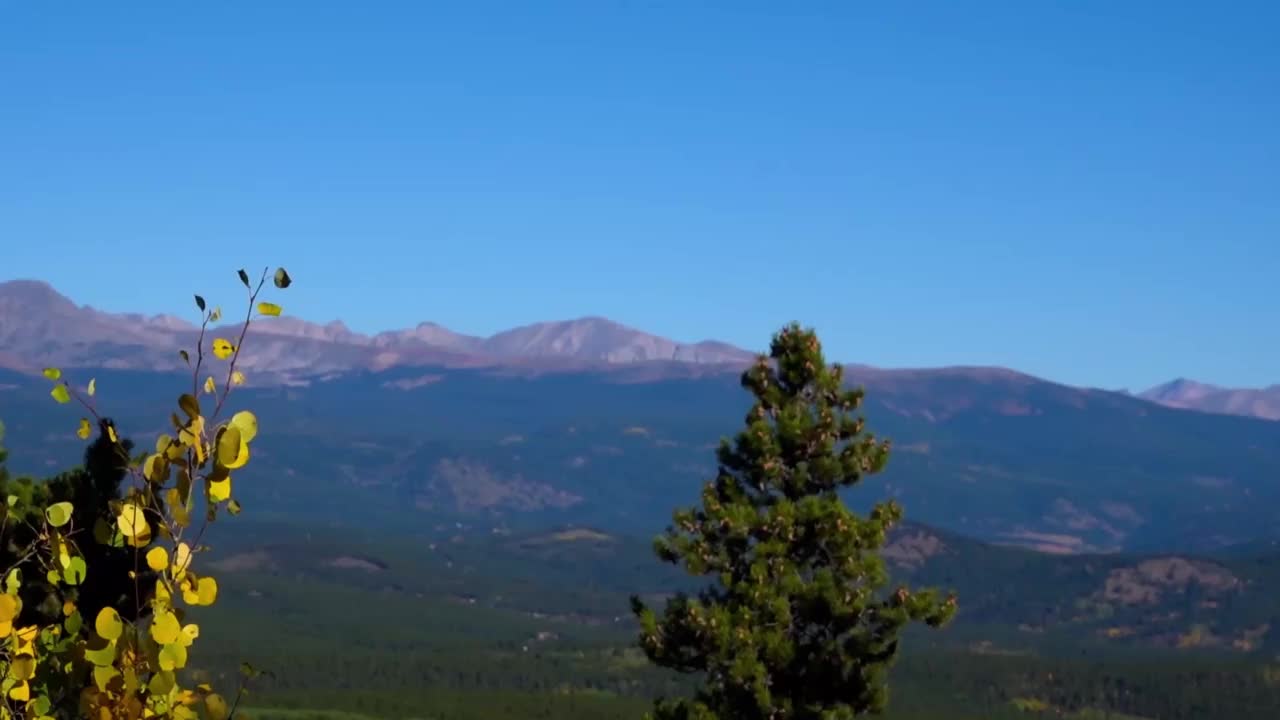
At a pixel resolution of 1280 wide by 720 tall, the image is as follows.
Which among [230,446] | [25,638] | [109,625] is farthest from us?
[25,638]

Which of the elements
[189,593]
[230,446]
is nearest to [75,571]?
[189,593]

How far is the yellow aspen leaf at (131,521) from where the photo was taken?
990 centimetres

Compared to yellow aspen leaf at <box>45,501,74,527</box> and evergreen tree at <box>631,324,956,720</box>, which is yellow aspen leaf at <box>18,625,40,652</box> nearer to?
yellow aspen leaf at <box>45,501,74,527</box>

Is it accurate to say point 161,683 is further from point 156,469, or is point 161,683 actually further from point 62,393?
point 62,393

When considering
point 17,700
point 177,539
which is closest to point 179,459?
point 177,539

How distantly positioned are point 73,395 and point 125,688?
1.80 meters

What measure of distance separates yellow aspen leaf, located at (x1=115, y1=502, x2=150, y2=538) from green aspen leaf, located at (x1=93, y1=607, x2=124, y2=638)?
449 millimetres

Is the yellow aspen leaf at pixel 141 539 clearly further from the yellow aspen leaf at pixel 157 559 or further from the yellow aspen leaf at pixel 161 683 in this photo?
the yellow aspen leaf at pixel 161 683

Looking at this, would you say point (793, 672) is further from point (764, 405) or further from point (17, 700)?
point (17, 700)

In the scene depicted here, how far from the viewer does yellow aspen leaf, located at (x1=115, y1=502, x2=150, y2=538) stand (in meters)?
9.90

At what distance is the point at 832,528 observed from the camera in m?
50.8

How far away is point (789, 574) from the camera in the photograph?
2007 inches

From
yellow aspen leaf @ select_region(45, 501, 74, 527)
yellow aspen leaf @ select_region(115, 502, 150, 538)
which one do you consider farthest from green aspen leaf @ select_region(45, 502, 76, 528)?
yellow aspen leaf @ select_region(115, 502, 150, 538)

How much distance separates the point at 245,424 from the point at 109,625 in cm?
136
